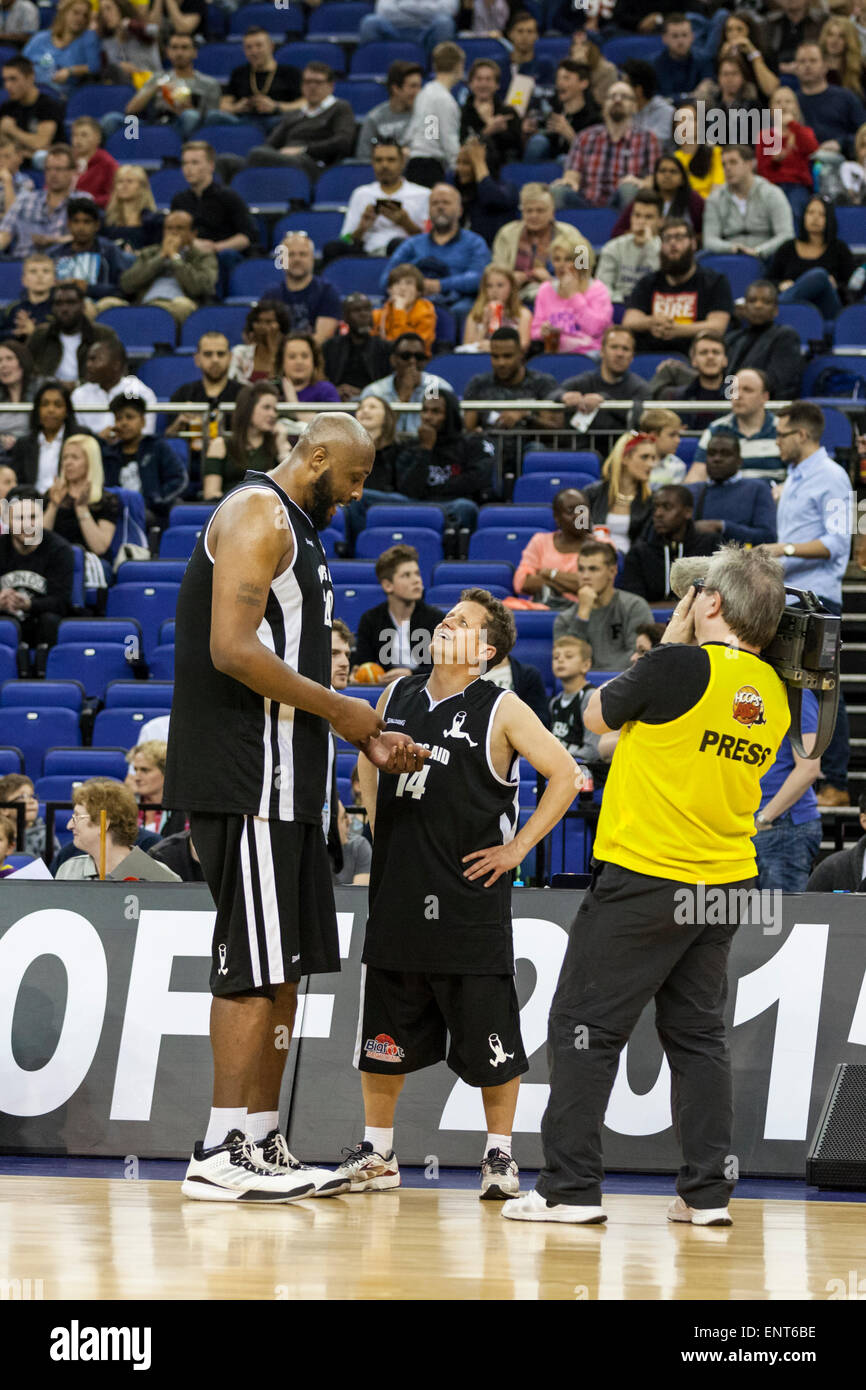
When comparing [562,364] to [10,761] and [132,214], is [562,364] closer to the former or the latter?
[132,214]

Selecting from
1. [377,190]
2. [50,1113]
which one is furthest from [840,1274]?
[377,190]

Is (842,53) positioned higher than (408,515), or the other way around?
(842,53)

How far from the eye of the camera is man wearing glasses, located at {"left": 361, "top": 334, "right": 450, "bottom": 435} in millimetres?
12250

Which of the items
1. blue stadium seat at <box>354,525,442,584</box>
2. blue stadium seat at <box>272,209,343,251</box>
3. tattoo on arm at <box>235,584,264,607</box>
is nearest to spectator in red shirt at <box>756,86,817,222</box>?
blue stadium seat at <box>272,209,343,251</box>

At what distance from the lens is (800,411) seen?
955 cm

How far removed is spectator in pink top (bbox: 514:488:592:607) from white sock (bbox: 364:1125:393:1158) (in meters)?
5.41

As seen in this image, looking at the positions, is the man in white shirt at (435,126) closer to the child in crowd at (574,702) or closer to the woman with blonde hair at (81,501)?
the woman with blonde hair at (81,501)

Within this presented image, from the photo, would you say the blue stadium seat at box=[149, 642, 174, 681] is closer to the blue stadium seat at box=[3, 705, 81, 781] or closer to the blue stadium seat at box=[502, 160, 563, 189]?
the blue stadium seat at box=[3, 705, 81, 781]

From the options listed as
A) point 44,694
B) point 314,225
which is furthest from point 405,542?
point 314,225

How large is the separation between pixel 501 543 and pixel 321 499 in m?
6.23

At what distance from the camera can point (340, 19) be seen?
18.0 meters

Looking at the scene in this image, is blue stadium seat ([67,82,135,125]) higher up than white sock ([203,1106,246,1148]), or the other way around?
blue stadium seat ([67,82,135,125])
